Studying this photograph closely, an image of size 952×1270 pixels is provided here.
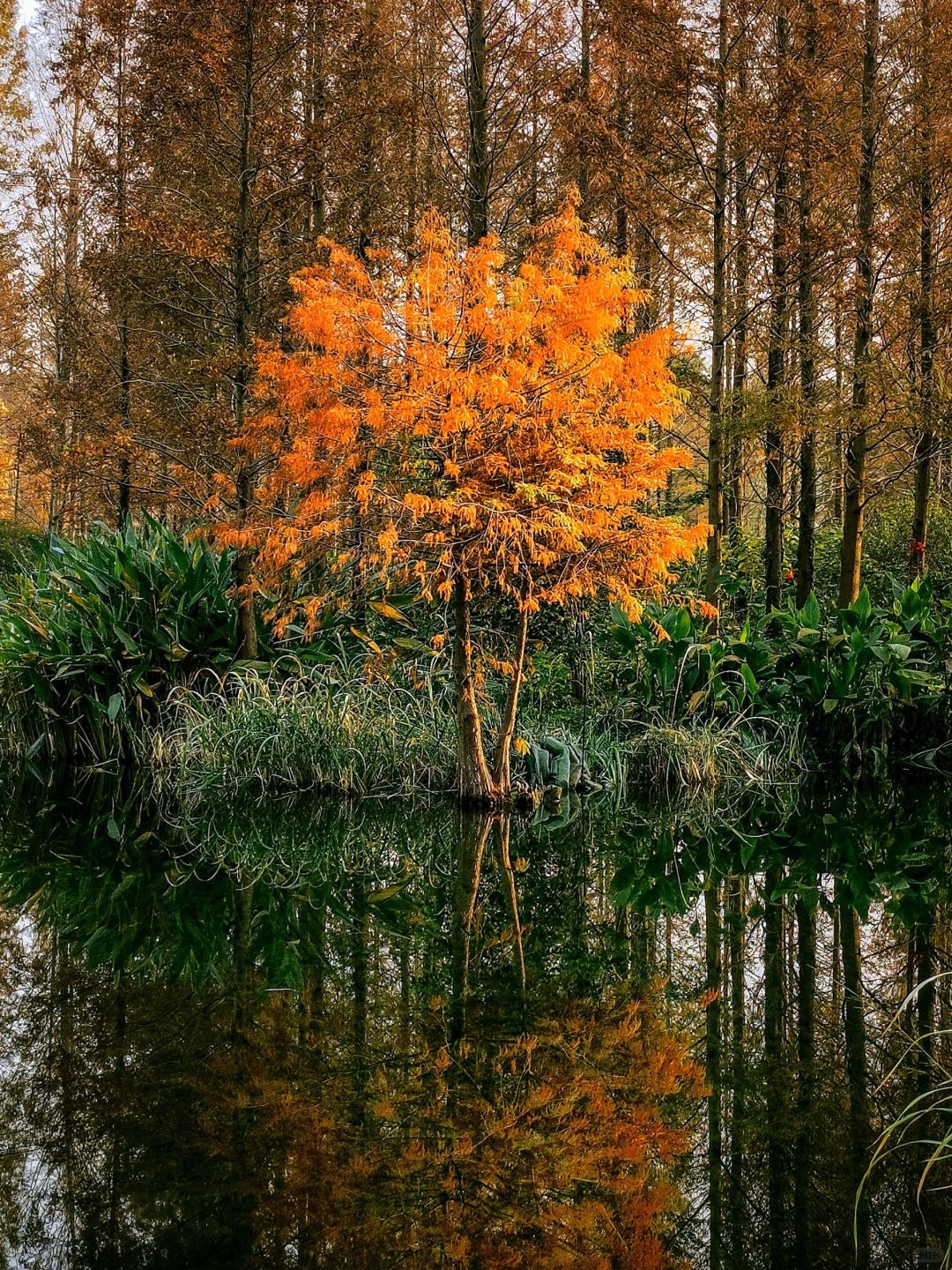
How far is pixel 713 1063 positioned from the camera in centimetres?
379

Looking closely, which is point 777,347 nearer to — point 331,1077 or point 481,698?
point 481,698

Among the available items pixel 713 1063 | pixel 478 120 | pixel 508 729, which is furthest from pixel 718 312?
pixel 713 1063

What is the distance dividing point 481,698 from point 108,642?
12.0 feet

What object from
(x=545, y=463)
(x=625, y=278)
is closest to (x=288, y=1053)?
(x=545, y=463)

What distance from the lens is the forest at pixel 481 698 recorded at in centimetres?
311

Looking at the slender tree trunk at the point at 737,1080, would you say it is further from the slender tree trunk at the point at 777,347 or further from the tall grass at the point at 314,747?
the slender tree trunk at the point at 777,347

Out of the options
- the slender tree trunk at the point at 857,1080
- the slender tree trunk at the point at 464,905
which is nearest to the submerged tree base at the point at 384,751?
the slender tree trunk at the point at 464,905

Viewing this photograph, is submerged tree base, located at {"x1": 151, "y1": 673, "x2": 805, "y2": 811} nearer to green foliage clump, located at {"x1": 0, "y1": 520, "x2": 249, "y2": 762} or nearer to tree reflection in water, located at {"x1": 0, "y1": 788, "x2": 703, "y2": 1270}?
green foliage clump, located at {"x1": 0, "y1": 520, "x2": 249, "y2": 762}

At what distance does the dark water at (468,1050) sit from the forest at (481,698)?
23 mm

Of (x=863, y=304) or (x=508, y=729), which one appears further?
(x=863, y=304)

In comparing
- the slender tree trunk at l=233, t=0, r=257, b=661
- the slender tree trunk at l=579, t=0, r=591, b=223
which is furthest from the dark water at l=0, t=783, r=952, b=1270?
the slender tree trunk at l=579, t=0, r=591, b=223

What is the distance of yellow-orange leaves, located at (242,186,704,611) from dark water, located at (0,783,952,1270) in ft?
7.06

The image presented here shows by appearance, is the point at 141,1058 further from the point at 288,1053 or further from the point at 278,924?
the point at 278,924

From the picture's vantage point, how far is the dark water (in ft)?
9.05
